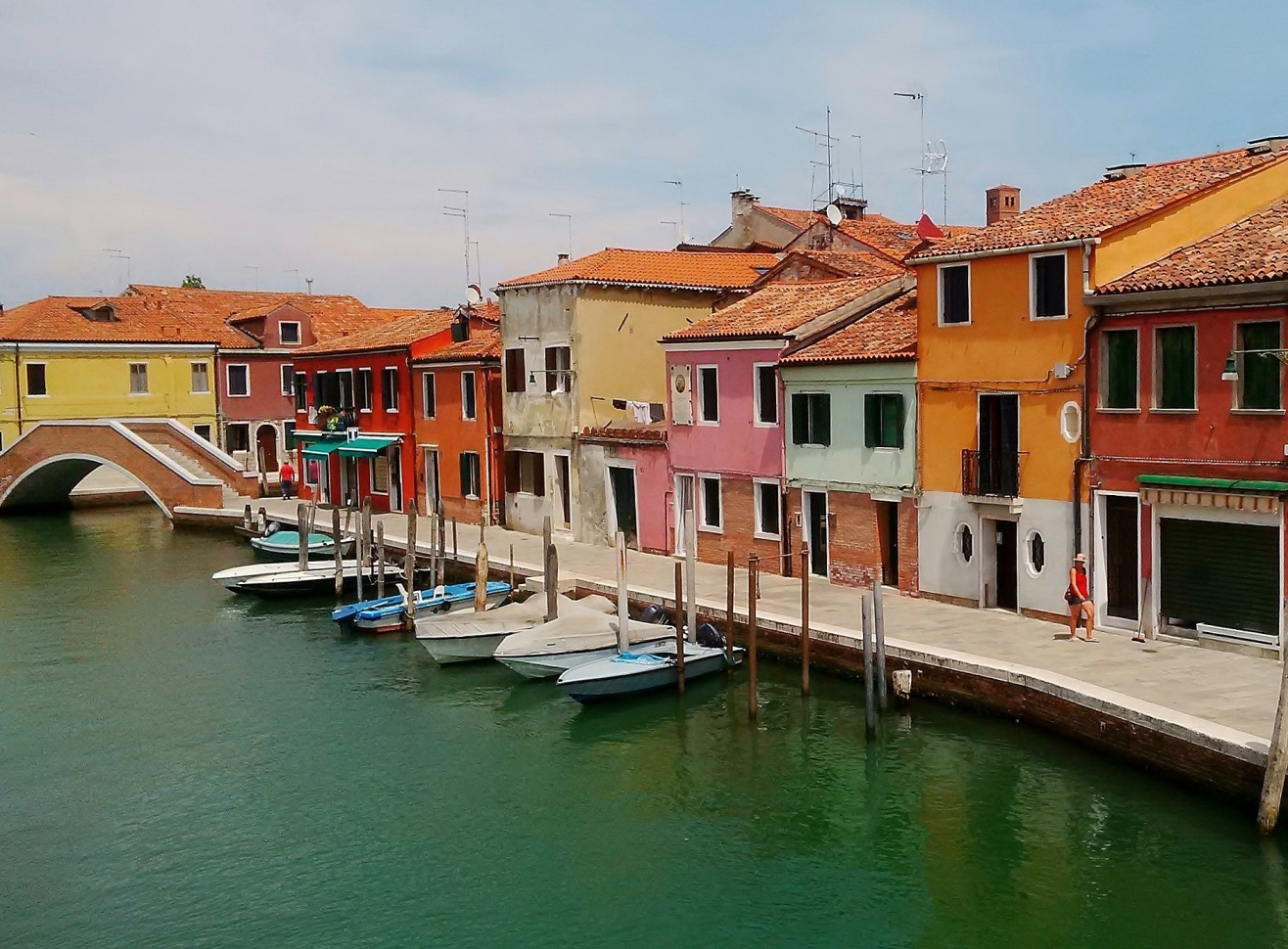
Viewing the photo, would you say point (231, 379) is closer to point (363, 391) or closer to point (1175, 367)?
point (363, 391)

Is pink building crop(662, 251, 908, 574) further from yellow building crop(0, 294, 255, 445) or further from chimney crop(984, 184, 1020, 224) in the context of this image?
yellow building crop(0, 294, 255, 445)

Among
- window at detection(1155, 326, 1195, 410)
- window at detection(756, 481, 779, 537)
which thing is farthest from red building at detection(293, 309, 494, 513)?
window at detection(1155, 326, 1195, 410)

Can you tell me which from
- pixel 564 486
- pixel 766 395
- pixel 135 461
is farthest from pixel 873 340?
pixel 135 461

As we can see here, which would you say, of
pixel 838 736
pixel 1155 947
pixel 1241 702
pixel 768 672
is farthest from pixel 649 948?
pixel 768 672

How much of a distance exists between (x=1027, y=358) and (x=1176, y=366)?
8.91 ft

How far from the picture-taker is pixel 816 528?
1020 inches

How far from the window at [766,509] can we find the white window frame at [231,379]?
33.8m

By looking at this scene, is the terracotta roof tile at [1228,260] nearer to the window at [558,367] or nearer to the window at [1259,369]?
the window at [1259,369]

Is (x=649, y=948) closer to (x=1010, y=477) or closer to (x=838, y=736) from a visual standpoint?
(x=838, y=736)

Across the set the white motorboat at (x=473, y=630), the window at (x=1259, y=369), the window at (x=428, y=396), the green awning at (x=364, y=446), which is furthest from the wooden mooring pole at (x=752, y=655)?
the green awning at (x=364, y=446)

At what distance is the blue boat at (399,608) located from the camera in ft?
90.1

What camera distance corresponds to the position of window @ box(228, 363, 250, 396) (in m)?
54.6

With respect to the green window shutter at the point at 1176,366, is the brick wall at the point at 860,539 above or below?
below

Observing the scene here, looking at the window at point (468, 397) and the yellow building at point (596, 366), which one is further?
the window at point (468, 397)
